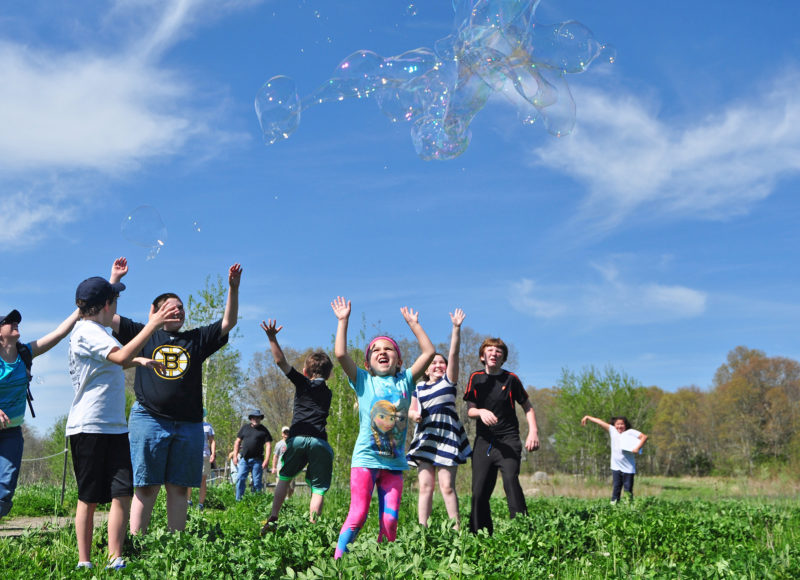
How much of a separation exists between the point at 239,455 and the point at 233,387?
7.26 m

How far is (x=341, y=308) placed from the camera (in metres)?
4.63

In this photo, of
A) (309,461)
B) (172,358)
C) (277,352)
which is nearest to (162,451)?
(172,358)

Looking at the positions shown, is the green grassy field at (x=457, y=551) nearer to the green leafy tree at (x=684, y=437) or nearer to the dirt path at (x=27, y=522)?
the dirt path at (x=27, y=522)

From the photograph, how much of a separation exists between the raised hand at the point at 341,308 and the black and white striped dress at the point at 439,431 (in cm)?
200

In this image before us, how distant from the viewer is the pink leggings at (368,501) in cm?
416

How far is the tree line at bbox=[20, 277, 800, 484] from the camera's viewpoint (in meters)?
19.7

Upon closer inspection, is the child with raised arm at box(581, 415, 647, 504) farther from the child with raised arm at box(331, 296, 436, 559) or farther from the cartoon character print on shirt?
the cartoon character print on shirt

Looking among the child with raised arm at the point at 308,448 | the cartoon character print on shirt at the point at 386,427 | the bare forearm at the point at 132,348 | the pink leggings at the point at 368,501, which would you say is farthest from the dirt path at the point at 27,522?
the cartoon character print on shirt at the point at 386,427

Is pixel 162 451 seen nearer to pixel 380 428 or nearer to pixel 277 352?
pixel 277 352

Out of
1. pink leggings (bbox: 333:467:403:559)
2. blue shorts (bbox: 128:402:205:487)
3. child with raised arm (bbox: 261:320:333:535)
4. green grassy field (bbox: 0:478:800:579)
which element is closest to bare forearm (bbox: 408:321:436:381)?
pink leggings (bbox: 333:467:403:559)

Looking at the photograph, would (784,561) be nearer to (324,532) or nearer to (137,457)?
(324,532)

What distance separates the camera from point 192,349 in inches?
188

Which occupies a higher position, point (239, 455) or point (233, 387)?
point (233, 387)

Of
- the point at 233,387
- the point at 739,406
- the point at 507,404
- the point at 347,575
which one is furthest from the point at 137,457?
the point at 739,406
